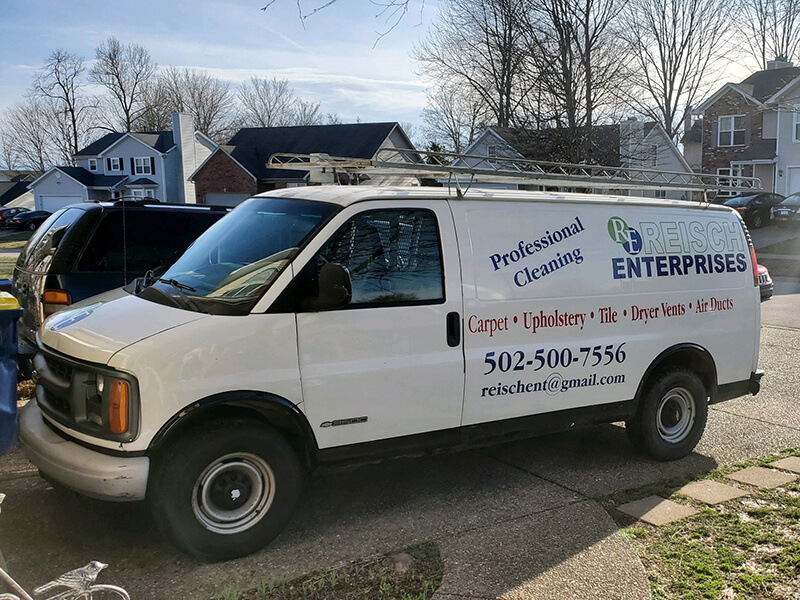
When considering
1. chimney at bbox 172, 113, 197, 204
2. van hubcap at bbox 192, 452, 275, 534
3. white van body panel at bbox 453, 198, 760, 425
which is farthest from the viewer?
chimney at bbox 172, 113, 197, 204

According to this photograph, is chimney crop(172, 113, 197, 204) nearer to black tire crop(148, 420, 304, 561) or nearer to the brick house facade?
the brick house facade

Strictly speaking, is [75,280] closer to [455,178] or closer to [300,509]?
[300,509]

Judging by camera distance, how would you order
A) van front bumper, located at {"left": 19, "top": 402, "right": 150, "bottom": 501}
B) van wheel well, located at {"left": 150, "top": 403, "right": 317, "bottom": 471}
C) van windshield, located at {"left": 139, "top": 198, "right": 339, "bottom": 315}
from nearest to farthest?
1. van front bumper, located at {"left": 19, "top": 402, "right": 150, "bottom": 501}
2. van wheel well, located at {"left": 150, "top": 403, "right": 317, "bottom": 471}
3. van windshield, located at {"left": 139, "top": 198, "right": 339, "bottom": 315}

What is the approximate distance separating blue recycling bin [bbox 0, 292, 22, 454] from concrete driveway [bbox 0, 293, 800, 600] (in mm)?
777

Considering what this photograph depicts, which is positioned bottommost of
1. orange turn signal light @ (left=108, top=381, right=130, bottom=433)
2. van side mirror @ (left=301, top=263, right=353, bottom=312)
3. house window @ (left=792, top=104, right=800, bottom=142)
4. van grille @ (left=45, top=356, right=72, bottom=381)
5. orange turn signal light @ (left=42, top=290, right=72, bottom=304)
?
orange turn signal light @ (left=108, top=381, right=130, bottom=433)

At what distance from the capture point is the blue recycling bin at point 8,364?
389 centimetres

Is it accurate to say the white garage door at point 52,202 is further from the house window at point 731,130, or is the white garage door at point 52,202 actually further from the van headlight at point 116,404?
the van headlight at point 116,404

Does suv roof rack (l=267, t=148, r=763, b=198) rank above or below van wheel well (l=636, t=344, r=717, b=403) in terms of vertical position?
above

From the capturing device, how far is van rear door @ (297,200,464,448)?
165 inches

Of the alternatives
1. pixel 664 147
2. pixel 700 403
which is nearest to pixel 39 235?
pixel 700 403

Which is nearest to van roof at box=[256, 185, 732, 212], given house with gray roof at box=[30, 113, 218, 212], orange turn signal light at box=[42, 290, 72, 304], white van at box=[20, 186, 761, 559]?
white van at box=[20, 186, 761, 559]

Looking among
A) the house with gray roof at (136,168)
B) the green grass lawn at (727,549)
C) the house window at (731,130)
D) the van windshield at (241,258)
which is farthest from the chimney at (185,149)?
the green grass lawn at (727,549)

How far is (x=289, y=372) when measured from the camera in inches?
160

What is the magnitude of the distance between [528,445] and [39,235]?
528 centimetres
